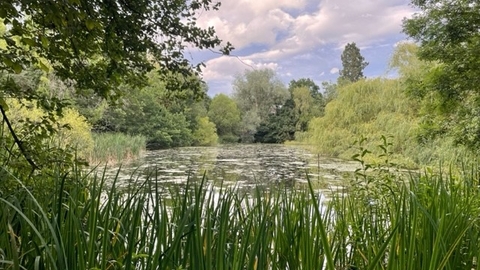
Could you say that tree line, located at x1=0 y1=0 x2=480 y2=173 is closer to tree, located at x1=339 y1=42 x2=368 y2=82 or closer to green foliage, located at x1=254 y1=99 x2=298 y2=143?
green foliage, located at x1=254 y1=99 x2=298 y2=143

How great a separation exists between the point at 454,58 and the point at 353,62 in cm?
3109

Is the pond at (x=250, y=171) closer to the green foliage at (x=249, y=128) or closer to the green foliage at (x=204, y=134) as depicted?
the green foliage at (x=204, y=134)

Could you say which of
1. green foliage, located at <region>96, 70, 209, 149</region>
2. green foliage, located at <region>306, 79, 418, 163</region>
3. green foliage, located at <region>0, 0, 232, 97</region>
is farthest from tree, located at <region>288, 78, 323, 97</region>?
green foliage, located at <region>0, 0, 232, 97</region>

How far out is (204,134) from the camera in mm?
21875

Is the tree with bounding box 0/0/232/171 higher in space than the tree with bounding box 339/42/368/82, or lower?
lower

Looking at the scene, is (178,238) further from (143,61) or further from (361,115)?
(361,115)

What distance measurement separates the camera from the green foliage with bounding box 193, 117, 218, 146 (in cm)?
2145

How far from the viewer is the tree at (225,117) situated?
85.0 feet

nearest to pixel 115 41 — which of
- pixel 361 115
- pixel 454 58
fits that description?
pixel 454 58

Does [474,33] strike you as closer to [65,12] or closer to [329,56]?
[65,12]

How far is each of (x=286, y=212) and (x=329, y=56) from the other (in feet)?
115

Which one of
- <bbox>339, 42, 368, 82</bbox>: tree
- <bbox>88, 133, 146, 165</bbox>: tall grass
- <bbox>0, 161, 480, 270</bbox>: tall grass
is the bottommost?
<bbox>88, 133, 146, 165</bbox>: tall grass

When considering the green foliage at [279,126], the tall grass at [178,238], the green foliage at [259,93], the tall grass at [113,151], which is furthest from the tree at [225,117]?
the tall grass at [178,238]

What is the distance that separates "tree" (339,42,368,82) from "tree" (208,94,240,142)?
13493 millimetres
